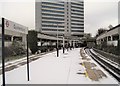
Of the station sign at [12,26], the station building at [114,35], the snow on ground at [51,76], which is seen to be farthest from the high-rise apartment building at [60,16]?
the station sign at [12,26]

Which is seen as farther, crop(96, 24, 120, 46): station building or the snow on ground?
crop(96, 24, 120, 46): station building

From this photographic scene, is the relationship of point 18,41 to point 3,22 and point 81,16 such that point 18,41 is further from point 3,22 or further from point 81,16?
point 81,16

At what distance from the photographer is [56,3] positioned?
12431cm

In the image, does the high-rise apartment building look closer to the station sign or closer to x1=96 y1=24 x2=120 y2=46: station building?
x1=96 y1=24 x2=120 y2=46: station building

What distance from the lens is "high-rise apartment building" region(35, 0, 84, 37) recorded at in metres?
118

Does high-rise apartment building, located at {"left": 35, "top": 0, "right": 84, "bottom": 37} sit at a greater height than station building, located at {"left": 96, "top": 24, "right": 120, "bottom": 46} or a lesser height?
greater

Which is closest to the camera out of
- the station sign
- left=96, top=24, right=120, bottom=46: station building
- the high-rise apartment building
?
the station sign

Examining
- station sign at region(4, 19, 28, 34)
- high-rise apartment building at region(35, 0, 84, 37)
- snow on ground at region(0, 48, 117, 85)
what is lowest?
snow on ground at region(0, 48, 117, 85)

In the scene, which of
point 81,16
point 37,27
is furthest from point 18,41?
point 81,16

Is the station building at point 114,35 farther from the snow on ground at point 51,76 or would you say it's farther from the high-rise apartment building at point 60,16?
the high-rise apartment building at point 60,16

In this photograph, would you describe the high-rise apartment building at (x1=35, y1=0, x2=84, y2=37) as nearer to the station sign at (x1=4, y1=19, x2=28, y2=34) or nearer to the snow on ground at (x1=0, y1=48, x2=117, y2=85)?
the snow on ground at (x1=0, y1=48, x2=117, y2=85)

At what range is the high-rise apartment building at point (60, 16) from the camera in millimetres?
117688

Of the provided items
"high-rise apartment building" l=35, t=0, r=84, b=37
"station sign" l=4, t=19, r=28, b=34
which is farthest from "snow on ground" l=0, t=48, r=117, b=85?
"high-rise apartment building" l=35, t=0, r=84, b=37

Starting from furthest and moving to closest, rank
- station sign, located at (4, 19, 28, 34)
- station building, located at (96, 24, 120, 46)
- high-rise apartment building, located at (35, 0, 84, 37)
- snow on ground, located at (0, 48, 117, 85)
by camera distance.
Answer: high-rise apartment building, located at (35, 0, 84, 37)
station building, located at (96, 24, 120, 46)
snow on ground, located at (0, 48, 117, 85)
station sign, located at (4, 19, 28, 34)
